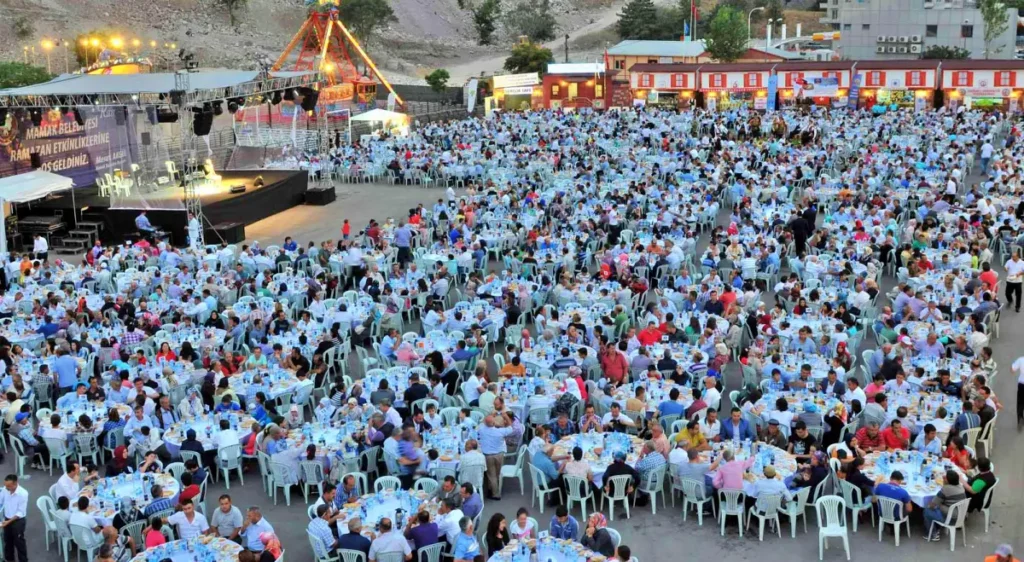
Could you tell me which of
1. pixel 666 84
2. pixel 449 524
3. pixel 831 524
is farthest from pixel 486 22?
pixel 449 524

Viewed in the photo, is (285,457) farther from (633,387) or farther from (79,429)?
(633,387)

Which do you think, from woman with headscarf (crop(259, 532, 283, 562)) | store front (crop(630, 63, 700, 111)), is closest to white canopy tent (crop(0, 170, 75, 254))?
woman with headscarf (crop(259, 532, 283, 562))

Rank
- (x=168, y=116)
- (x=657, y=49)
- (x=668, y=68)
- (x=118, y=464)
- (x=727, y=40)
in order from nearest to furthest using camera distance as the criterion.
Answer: (x=118, y=464)
(x=168, y=116)
(x=668, y=68)
(x=657, y=49)
(x=727, y=40)

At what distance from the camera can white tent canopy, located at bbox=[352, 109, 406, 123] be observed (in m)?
41.9

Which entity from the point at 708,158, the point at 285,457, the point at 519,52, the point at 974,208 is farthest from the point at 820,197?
the point at 519,52

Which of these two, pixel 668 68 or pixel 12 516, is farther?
pixel 668 68

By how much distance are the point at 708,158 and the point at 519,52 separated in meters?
43.0

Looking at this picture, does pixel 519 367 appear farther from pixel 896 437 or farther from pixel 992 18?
pixel 992 18

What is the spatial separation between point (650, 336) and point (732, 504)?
416 centimetres

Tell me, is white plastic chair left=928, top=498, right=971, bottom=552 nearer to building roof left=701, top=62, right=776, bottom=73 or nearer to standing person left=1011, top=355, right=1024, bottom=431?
standing person left=1011, top=355, right=1024, bottom=431

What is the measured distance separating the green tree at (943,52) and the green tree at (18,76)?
5156 cm

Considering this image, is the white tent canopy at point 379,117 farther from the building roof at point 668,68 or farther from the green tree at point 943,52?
the green tree at point 943,52

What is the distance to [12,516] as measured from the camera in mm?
10102

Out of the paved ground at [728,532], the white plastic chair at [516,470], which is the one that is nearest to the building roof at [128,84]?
the paved ground at [728,532]
